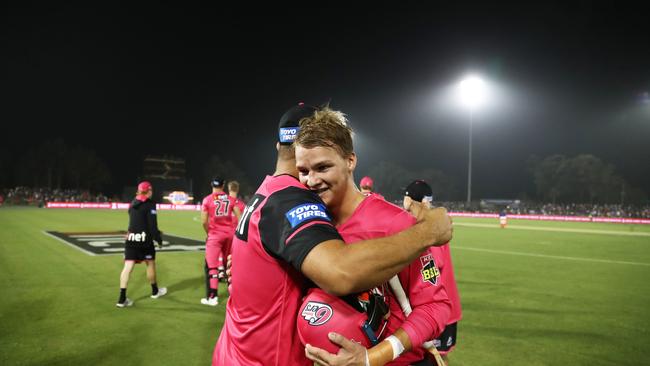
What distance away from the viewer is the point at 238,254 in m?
2.24

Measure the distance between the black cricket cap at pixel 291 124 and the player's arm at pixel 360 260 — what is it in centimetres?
84

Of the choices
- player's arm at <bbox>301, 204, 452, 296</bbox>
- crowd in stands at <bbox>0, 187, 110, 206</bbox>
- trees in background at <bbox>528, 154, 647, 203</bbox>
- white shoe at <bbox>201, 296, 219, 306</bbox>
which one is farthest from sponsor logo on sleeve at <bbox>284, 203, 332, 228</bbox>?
trees in background at <bbox>528, 154, 647, 203</bbox>

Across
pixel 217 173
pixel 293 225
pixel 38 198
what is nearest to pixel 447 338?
pixel 293 225

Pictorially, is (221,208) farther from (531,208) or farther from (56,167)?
(56,167)

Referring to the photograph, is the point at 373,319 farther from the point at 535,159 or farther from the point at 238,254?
the point at 535,159

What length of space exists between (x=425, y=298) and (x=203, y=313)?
22.6 feet

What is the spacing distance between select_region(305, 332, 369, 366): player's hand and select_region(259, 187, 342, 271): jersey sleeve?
337mm

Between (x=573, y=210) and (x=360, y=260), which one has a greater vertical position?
(x=360, y=260)

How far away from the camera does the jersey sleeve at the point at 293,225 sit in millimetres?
1847

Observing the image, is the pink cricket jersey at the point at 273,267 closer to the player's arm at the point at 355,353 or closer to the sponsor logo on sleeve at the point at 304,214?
the sponsor logo on sleeve at the point at 304,214

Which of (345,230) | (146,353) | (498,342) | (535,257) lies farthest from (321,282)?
(535,257)

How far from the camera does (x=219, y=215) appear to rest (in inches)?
377

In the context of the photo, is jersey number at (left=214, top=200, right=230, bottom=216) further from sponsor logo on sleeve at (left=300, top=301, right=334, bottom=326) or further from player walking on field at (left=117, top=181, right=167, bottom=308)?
sponsor logo on sleeve at (left=300, top=301, right=334, bottom=326)

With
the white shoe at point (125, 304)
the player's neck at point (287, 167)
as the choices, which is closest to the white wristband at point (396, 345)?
the player's neck at point (287, 167)
